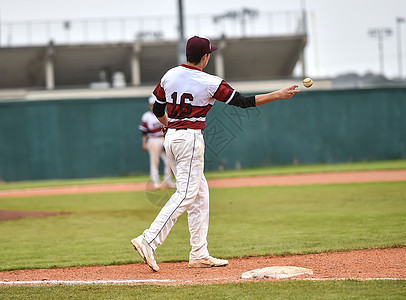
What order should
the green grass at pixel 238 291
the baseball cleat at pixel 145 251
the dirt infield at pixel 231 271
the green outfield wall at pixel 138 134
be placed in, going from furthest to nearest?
the green outfield wall at pixel 138 134 → the baseball cleat at pixel 145 251 → the dirt infield at pixel 231 271 → the green grass at pixel 238 291

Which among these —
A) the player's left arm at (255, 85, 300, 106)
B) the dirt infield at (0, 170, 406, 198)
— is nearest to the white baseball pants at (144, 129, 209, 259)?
the player's left arm at (255, 85, 300, 106)

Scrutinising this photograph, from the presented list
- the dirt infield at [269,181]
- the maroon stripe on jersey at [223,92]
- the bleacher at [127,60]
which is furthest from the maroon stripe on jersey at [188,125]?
the bleacher at [127,60]

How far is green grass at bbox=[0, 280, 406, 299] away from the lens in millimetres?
4602

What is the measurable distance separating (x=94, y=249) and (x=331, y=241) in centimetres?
280

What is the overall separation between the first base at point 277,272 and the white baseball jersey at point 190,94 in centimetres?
151

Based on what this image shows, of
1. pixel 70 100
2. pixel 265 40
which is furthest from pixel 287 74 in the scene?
pixel 70 100

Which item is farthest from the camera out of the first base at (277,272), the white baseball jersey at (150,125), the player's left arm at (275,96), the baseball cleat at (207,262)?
the white baseball jersey at (150,125)

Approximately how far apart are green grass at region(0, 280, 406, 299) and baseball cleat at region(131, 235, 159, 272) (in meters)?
0.77

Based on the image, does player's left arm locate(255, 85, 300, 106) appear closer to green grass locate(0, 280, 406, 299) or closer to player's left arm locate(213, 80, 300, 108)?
player's left arm locate(213, 80, 300, 108)

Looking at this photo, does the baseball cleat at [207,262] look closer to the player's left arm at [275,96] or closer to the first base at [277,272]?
the first base at [277,272]

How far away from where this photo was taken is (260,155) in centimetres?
2434

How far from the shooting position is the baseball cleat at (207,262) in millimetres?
6348

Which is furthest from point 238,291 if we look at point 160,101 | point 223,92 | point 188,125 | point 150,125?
point 150,125

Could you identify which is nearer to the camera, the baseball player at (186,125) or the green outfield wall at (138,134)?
the baseball player at (186,125)
